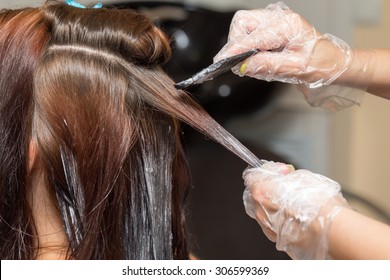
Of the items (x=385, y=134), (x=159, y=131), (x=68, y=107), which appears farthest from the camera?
(x=385, y=134)

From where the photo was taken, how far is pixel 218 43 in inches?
79.3

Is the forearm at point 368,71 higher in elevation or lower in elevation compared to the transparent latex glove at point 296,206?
higher

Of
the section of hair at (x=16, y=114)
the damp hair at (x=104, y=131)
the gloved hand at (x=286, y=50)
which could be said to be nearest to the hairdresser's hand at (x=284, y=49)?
the gloved hand at (x=286, y=50)

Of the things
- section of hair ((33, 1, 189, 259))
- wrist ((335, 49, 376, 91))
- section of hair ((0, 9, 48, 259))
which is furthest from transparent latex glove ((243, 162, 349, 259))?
section of hair ((0, 9, 48, 259))

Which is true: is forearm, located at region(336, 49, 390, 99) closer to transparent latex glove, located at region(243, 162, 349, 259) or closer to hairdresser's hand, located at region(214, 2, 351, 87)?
hairdresser's hand, located at region(214, 2, 351, 87)

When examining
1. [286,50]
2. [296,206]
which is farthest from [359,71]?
[296,206]

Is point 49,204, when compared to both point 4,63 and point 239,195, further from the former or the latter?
point 239,195

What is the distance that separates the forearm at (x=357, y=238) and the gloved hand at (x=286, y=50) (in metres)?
0.37

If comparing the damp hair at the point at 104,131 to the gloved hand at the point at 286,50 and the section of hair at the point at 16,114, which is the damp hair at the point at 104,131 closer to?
the section of hair at the point at 16,114

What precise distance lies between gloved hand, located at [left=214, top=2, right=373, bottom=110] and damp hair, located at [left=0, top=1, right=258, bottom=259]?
0.50ft

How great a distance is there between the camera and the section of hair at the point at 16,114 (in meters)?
1.08

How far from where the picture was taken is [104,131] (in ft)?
3.56
